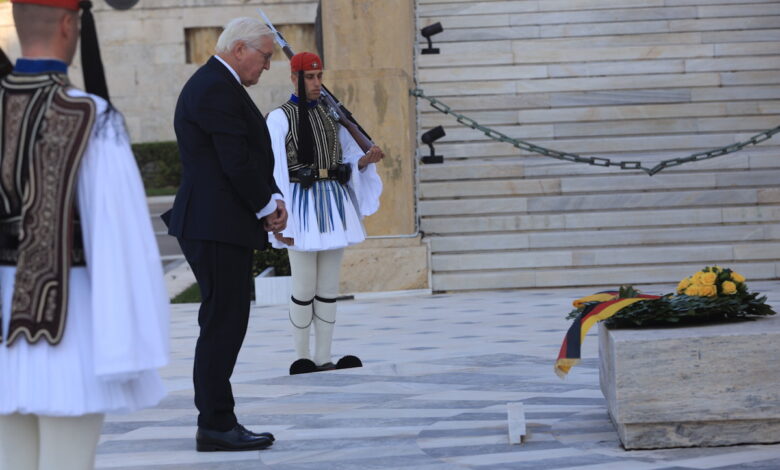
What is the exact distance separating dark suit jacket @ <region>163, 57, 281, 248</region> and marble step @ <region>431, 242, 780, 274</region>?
7.18m

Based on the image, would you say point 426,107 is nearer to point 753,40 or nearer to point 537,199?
point 537,199

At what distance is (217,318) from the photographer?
5723 mm

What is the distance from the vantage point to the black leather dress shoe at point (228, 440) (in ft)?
18.9

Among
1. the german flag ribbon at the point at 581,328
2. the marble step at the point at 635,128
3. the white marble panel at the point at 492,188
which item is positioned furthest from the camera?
the marble step at the point at 635,128

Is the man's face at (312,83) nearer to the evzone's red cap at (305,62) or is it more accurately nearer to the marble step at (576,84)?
the evzone's red cap at (305,62)

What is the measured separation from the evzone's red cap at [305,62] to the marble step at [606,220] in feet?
18.2

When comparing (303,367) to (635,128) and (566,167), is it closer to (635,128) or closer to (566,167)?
(566,167)

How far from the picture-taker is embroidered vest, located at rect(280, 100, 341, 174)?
7.90 m

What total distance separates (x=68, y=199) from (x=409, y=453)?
8.67ft

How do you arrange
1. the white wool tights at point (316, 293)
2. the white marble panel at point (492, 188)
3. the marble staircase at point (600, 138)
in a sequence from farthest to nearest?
1. the white marble panel at point (492, 188)
2. the marble staircase at point (600, 138)
3. the white wool tights at point (316, 293)

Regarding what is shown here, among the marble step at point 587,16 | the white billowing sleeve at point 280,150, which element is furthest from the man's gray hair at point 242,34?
the marble step at point 587,16

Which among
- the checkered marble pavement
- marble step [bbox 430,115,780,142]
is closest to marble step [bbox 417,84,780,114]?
marble step [bbox 430,115,780,142]

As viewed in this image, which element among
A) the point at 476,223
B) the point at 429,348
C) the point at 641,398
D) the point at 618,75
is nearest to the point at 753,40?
the point at 618,75

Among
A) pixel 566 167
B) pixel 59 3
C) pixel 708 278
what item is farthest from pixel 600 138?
pixel 59 3
